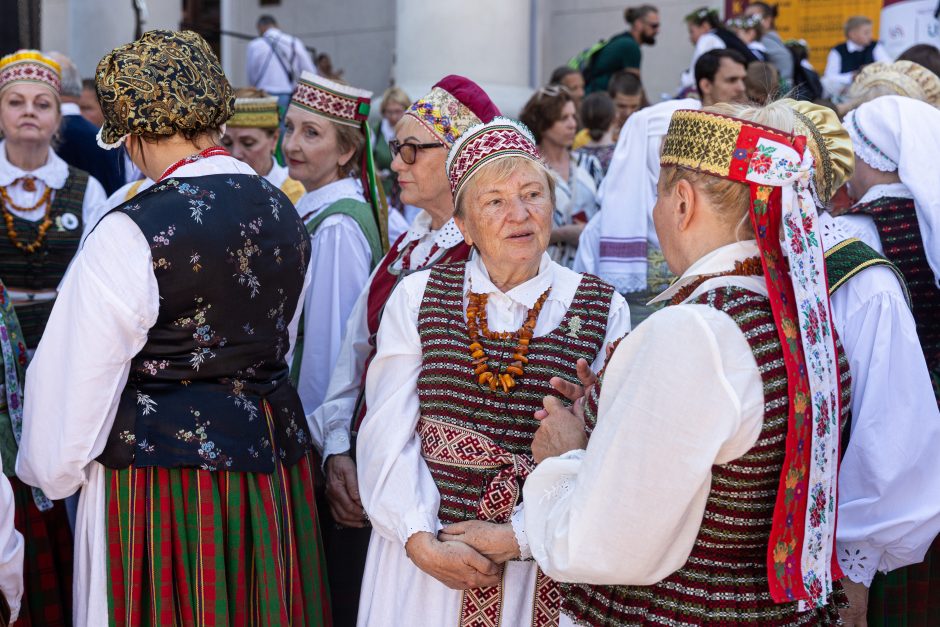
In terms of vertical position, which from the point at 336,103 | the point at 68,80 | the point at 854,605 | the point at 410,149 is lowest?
the point at 854,605

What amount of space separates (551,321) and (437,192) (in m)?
0.90

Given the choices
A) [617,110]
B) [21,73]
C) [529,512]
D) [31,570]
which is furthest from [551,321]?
[617,110]

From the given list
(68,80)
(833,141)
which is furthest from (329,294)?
(68,80)

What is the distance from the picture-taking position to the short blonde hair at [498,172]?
2.89 meters

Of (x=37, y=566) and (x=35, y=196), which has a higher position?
(x=35, y=196)

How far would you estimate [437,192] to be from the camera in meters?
3.55

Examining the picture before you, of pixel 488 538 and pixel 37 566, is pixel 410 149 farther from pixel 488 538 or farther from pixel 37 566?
pixel 37 566

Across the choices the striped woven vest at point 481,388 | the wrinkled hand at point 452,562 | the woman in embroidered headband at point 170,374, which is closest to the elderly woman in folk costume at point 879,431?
the striped woven vest at point 481,388

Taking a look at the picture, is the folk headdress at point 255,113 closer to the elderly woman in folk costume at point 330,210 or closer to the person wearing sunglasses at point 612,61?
the elderly woman in folk costume at point 330,210

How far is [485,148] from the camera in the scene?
2926 mm

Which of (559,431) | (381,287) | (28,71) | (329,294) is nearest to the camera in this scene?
(559,431)

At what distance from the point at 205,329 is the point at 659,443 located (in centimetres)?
134

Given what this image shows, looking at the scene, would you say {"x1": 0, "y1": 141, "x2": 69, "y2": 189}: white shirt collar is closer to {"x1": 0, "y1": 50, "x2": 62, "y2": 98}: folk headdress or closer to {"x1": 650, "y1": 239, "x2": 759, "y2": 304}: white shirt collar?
{"x1": 0, "y1": 50, "x2": 62, "y2": 98}: folk headdress

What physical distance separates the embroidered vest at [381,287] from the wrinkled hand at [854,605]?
1.46 metres
